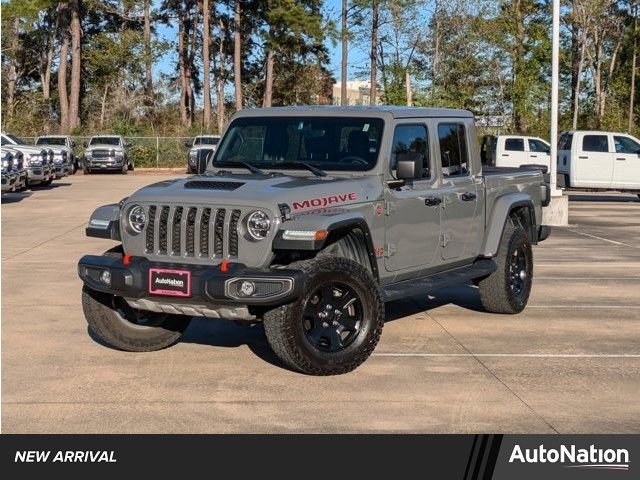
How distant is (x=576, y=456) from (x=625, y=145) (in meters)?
25.0

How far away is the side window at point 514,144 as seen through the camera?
35062 millimetres

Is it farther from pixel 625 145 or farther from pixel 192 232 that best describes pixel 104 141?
pixel 192 232

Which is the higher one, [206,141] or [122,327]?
[206,141]

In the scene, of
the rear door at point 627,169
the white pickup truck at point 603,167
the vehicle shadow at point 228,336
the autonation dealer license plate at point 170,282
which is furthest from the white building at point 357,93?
the autonation dealer license plate at point 170,282

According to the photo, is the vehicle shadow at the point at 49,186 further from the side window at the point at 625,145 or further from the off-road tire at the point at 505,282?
the off-road tire at the point at 505,282

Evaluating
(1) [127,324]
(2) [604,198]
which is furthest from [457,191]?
(2) [604,198]

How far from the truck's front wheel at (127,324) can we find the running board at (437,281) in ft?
5.55

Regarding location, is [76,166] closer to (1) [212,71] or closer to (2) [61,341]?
(1) [212,71]

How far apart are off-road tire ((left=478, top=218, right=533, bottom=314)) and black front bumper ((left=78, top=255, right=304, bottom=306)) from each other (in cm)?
345

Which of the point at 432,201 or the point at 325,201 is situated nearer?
the point at 325,201

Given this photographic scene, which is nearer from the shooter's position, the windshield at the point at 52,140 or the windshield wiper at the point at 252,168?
the windshield wiper at the point at 252,168

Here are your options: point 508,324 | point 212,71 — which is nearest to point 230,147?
point 508,324

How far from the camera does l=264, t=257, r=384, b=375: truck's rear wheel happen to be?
7656mm

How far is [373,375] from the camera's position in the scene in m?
8.13
